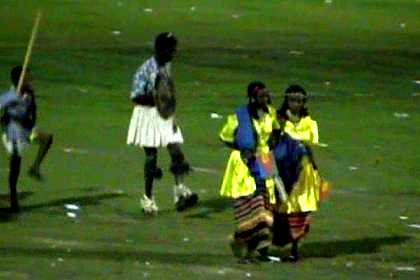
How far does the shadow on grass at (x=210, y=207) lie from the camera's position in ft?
58.7

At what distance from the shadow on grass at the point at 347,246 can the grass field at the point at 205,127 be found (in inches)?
1.0

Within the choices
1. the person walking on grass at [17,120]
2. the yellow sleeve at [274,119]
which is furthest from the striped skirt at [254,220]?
the person walking on grass at [17,120]

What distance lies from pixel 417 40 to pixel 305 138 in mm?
22359

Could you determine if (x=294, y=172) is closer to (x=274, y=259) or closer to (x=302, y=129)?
(x=302, y=129)

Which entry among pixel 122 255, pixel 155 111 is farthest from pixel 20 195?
pixel 122 255

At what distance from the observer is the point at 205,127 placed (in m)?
25.0

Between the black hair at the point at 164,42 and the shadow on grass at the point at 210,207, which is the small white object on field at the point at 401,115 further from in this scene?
the black hair at the point at 164,42

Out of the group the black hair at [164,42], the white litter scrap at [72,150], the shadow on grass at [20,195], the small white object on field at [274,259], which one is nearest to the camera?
the small white object on field at [274,259]

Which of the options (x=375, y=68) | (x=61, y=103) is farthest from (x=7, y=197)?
(x=375, y=68)

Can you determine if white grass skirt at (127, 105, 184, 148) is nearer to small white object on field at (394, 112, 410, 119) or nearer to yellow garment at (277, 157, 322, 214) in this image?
yellow garment at (277, 157, 322, 214)

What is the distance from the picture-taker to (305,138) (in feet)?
50.3

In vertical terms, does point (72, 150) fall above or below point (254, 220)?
below

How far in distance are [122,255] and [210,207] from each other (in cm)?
333

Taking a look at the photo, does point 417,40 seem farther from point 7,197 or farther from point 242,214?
point 242,214
